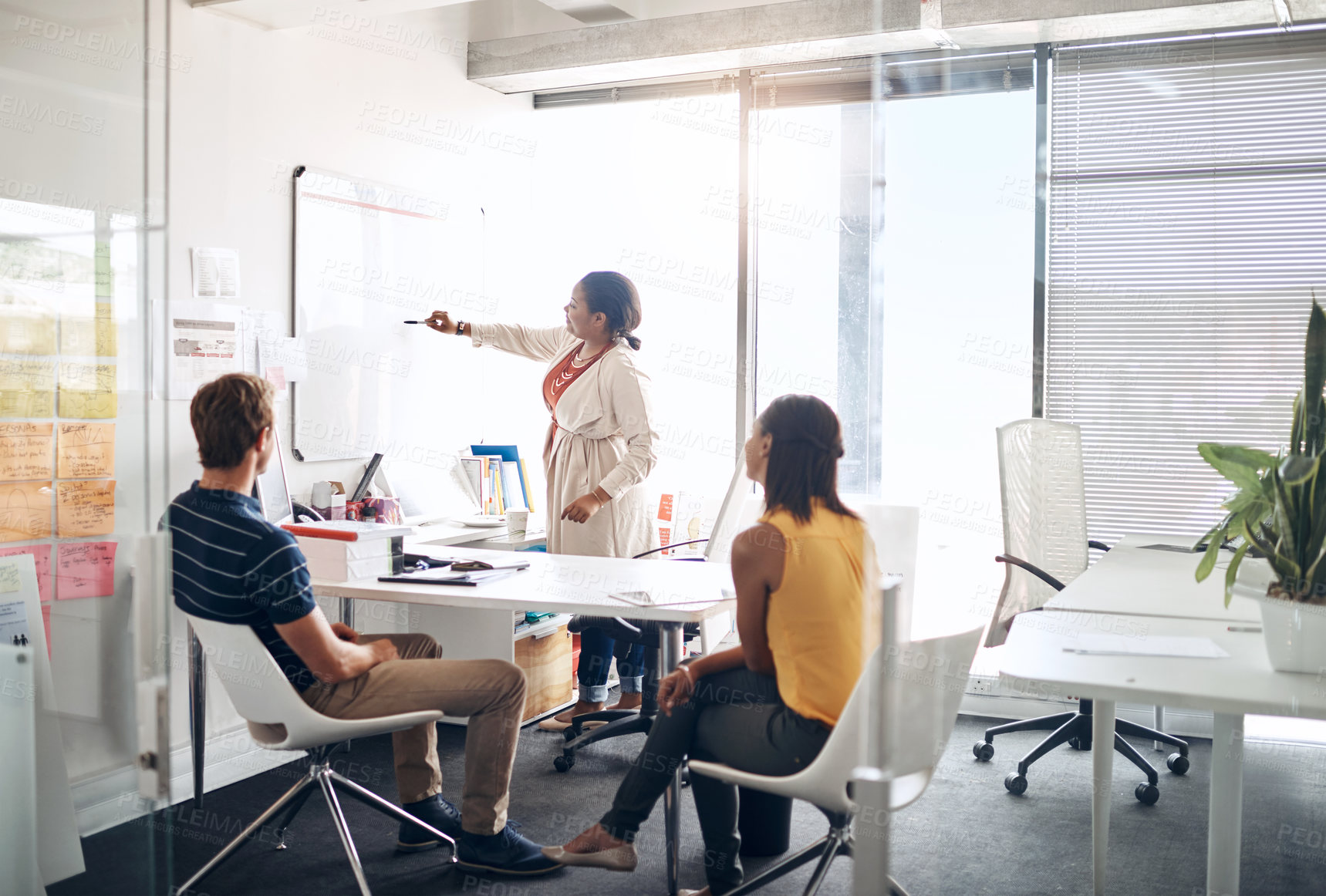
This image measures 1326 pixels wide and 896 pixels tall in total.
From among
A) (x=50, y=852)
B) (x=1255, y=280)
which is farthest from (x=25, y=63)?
(x=1255, y=280)

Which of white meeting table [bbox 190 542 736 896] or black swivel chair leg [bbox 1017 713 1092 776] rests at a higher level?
white meeting table [bbox 190 542 736 896]

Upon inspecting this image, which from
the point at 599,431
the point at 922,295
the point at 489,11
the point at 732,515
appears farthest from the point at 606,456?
the point at 489,11

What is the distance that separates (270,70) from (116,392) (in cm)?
214

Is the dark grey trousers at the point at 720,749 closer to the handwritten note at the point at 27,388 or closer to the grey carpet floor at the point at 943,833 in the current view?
the grey carpet floor at the point at 943,833

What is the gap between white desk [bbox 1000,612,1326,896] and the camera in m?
1.81

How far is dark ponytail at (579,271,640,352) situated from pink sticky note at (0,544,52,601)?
2.12 metres

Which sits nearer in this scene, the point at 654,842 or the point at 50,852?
the point at 50,852

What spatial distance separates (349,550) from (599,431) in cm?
111

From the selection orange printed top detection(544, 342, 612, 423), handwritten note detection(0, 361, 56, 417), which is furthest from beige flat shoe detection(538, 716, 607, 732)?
handwritten note detection(0, 361, 56, 417)

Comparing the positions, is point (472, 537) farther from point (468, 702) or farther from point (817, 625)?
point (817, 625)

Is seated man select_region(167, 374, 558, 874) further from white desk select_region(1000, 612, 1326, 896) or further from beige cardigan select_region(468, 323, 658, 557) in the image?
white desk select_region(1000, 612, 1326, 896)

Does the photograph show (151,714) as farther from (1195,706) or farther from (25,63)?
(1195,706)

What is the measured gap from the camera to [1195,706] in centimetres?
180

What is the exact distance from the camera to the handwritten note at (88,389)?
1931 mm
